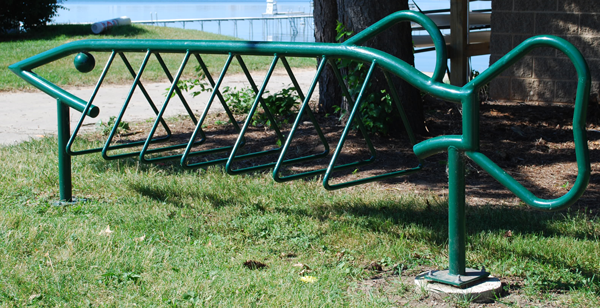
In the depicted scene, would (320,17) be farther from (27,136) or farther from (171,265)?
(171,265)

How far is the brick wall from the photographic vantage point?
278 inches

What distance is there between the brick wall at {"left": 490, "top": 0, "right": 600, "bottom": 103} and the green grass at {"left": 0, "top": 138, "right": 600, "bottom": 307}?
3.85 meters

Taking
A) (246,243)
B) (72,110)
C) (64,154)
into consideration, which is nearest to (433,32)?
(246,243)

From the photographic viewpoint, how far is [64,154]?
4059 mm

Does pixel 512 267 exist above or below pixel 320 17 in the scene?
below

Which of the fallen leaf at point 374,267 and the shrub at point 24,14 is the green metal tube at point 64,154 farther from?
the shrub at point 24,14

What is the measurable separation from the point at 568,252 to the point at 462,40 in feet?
15.9

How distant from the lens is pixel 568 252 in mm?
3066

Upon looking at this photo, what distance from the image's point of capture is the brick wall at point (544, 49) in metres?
7.05

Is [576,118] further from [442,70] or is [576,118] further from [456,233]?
[456,233]

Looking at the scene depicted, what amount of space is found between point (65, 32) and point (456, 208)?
16.6 meters

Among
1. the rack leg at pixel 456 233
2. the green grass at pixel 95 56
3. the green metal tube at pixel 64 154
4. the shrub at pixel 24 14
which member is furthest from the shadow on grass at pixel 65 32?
the rack leg at pixel 456 233

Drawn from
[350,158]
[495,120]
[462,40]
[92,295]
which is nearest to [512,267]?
[92,295]

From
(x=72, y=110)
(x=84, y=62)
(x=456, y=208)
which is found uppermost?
(x=84, y=62)
